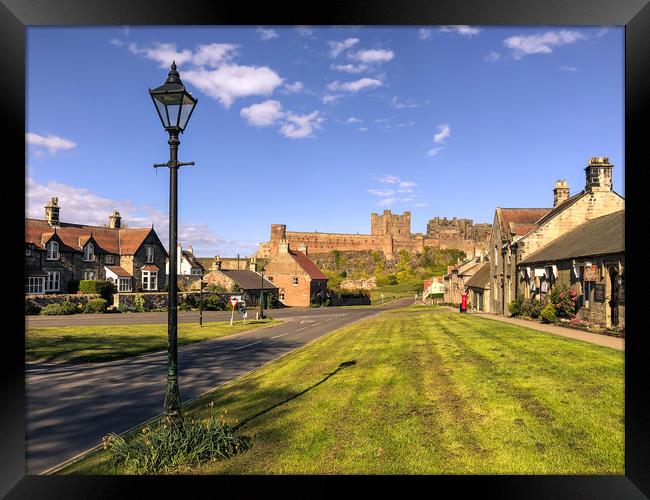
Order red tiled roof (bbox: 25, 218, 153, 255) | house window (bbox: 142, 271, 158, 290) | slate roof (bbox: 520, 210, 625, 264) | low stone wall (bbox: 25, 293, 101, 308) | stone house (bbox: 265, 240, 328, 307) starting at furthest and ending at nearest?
stone house (bbox: 265, 240, 328, 307), house window (bbox: 142, 271, 158, 290), red tiled roof (bbox: 25, 218, 153, 255), low stone wall (bbox: 25, 293, 101, 308), slate roof (bbox: 520, 210, 625, 264)

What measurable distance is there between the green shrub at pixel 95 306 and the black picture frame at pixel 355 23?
1462 inches

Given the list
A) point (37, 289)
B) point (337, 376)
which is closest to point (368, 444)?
point (337, 376)

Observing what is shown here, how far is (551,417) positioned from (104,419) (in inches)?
323

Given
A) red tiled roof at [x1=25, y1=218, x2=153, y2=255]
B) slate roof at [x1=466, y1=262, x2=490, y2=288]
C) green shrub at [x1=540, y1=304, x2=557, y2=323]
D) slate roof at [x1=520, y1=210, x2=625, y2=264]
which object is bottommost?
green shrub at [x1=540, y1=304, x2=557, y2=323]

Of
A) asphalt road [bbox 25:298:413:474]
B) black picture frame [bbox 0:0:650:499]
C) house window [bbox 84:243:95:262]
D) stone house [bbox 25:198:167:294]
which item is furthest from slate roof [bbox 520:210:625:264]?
house window [bbox 84:243:95:262]

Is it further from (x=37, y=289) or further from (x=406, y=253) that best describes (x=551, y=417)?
(x=406, y=253)

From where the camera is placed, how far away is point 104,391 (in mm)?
10914

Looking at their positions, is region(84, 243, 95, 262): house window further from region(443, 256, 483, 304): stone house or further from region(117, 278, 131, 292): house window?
region(443, 256, 483, 304): stone house

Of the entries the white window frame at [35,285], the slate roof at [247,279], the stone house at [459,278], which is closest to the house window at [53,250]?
the white window frame at [35,285]

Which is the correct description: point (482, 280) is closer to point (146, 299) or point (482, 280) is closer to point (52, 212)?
point (146, 299)

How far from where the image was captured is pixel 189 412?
8906 mm

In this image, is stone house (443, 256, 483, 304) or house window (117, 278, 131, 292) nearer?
stone house (443, 256, 483, 304)

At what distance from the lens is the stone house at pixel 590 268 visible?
17.3 metres

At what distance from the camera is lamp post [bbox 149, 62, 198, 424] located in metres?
6.22
